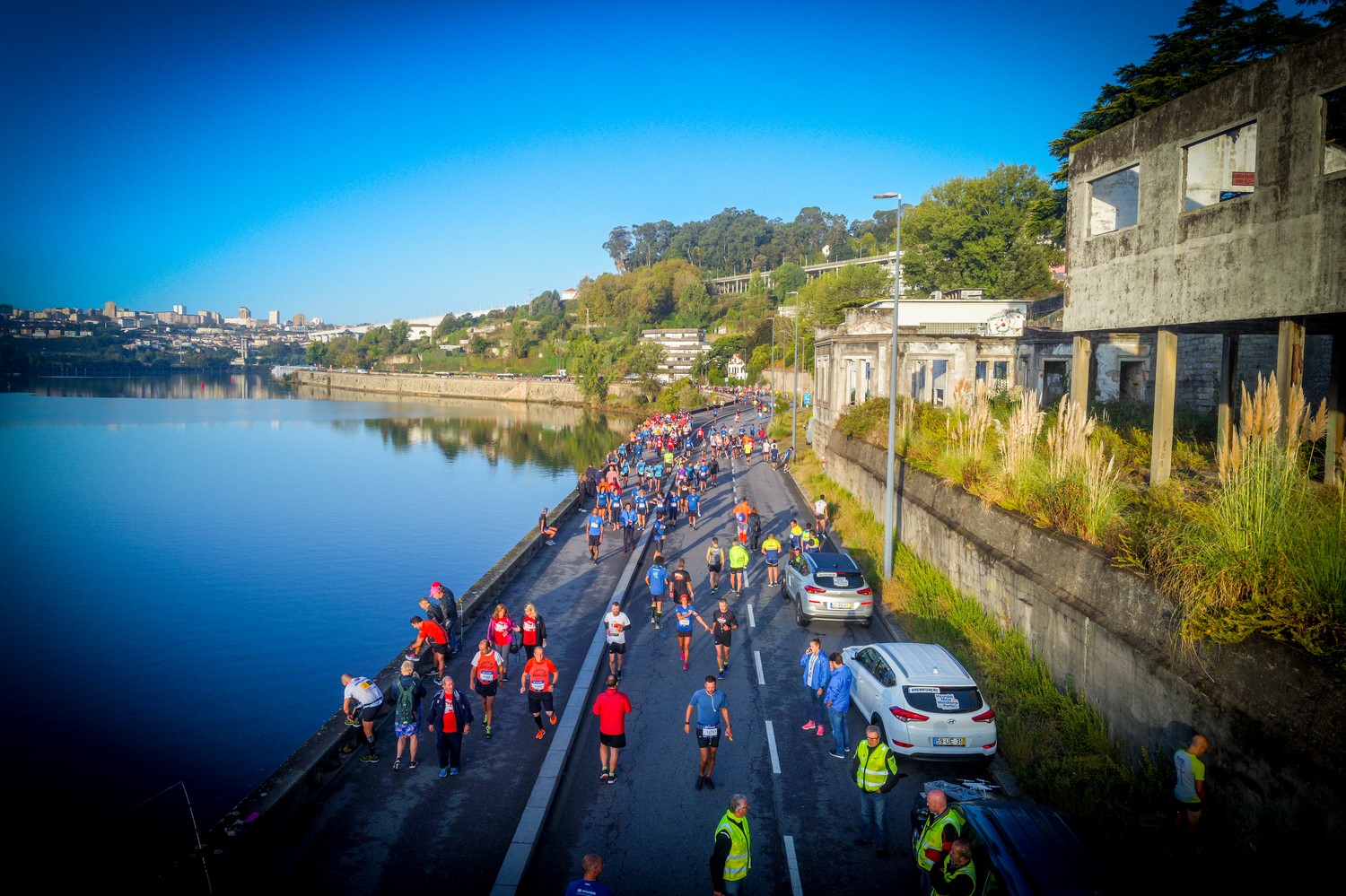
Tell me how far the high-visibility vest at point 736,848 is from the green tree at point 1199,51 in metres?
27.7

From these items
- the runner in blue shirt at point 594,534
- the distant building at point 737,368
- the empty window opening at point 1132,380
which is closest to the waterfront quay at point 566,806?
the runner in blue shirt at point 594,534

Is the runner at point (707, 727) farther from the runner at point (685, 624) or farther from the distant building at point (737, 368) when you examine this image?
the distant building at point (737, 368)

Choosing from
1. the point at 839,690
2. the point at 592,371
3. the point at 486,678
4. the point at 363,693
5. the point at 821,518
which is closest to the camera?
the point at 839,690

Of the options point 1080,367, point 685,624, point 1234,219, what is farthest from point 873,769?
point 1080,367

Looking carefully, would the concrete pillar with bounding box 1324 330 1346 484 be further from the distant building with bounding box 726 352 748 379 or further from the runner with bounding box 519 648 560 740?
the distant building with bounding box 726 352 748 379

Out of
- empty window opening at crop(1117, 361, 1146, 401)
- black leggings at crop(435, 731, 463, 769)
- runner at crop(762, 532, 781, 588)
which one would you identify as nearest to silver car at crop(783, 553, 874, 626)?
runner at crop(762, 532, 781, 588)

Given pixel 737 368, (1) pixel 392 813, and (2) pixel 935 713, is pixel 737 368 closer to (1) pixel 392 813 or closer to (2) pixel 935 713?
A: (2) pixel 935 713

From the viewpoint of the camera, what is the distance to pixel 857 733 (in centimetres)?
1253

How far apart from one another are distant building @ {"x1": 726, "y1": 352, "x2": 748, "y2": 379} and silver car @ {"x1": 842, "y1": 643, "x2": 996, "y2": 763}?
104 m

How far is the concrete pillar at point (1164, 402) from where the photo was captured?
15102 mm

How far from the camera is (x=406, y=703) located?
11.2 metres

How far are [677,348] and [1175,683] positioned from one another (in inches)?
5216

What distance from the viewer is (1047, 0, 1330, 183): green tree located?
92.2ft

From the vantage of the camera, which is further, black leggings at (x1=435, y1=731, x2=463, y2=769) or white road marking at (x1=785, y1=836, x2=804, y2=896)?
black leggings at (x1=435, y1=731, x2=463, y2=769)
